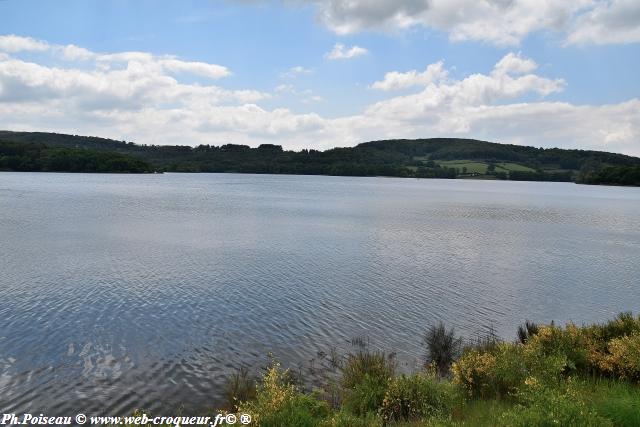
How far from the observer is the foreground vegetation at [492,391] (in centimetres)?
953

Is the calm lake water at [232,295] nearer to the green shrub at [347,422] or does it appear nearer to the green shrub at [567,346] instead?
the green shrub at [567,346]

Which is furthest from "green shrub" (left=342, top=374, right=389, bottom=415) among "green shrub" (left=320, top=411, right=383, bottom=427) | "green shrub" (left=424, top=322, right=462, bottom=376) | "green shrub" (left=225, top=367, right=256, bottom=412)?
"green shrub" (left=424, top=322, right=462, bottom=376)

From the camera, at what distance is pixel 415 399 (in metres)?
12.0

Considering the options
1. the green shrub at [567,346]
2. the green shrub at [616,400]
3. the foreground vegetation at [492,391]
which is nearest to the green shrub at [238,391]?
the foreground vegetation at [492,391]

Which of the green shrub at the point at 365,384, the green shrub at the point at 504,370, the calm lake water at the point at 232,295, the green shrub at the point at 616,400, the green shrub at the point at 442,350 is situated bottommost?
the calm lake water at the point at 232,295

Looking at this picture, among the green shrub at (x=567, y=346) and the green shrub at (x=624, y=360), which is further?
the green shrub at (x=567, y=346)

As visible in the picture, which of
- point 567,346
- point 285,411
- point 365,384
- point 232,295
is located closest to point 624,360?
point 567,346

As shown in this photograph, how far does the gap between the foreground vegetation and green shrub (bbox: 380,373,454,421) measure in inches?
1.0

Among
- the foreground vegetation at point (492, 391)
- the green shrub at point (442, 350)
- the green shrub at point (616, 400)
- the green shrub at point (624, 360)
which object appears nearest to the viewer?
the green shrub at point (616, 400)

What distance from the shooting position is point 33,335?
19.7 meters

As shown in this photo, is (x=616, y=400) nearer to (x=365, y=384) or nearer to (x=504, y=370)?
(x=504, y=370)

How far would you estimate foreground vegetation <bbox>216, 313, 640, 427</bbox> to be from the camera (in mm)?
9531

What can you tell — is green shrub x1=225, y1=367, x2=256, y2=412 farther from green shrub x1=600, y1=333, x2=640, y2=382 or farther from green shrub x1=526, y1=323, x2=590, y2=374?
green shrub x1=600, y1=333, x2=640, y2=382

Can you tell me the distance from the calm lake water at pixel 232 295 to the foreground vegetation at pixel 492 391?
3.89 metres
